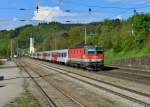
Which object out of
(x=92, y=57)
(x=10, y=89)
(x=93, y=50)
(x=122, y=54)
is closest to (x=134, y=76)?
(x=10, y=89)

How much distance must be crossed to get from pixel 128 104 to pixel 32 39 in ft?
555

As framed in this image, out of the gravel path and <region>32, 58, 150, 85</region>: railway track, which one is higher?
<region>32, 58, 150, 85</region>: railway track

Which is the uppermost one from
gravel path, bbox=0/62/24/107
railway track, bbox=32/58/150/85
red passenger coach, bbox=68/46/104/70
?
red passenger coach, bbox=68/46/104/70

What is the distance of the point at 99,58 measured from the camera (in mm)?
53750

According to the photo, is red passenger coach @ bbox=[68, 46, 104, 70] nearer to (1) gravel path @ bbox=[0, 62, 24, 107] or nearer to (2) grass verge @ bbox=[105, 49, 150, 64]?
(1) gravel path @ bbox=[0, 62, 24, 107]

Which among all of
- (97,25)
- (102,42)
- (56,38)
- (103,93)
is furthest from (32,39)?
(103,93)

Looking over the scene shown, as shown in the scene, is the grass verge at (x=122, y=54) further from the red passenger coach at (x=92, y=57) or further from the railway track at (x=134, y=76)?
the railway track at (x=134, y=76)

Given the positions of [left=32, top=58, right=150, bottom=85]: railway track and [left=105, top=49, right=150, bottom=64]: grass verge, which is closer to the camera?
[left=32, top=58, right=150, bottom=85]: railway track

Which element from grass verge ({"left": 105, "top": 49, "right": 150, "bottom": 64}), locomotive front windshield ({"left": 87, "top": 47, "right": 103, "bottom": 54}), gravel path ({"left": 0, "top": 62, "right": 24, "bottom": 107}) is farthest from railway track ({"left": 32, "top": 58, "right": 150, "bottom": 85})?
grass verge ({"left": 105, "top": 49, "right": 150, "bottom": 64})

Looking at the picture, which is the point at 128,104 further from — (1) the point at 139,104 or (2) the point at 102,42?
(2) the point at 102,42

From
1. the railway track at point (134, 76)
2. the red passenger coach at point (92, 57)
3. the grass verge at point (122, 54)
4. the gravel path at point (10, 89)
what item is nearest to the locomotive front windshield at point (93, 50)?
the red passenger coach at point (92, 57)

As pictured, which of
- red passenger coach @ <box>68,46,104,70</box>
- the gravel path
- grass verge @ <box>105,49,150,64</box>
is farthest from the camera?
grass verge @ <box>105,49,150,64</box>

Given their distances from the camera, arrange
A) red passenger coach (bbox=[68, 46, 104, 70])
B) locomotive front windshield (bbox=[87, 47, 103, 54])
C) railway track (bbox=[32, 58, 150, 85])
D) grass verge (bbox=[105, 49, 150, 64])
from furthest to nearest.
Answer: grass verge (bbox=[105, 49, 150, 64]) < locomotive front windshield (bbox=[87, 47, 103, 54]) < red passenger coach (bbox=[68, 46, 104, 70]) < railway track (bbox=[32, 58, 150, 85])

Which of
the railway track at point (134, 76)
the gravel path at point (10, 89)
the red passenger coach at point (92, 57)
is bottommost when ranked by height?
the gravel path at point (10, 89)
